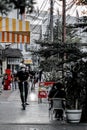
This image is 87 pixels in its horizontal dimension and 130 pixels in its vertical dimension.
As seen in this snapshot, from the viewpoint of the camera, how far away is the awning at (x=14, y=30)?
1762 centimetres

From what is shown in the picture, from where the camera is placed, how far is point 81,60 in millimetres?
13594

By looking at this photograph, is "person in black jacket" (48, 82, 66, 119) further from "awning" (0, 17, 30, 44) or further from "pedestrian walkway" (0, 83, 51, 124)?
"awning" (0, 17, 30, 44)

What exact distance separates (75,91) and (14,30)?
5.46 m

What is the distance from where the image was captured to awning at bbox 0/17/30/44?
17625 millimetres

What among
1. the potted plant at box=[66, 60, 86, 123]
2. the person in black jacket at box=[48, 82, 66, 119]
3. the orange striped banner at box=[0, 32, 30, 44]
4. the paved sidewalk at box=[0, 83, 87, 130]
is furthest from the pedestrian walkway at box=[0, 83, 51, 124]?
the orange striped banner at box=[0, 32, 30, 44]

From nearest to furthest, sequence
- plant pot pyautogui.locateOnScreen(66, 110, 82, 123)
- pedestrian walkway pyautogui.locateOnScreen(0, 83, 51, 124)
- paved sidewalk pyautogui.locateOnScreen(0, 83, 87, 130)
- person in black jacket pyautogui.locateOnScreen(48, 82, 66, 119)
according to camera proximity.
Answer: paved sidewalk pyautogui.locateOnScreen(0, 83, 87, 130), plant pot pyautogui.locateOnScreen(66, 110, 82, 123), pedestrian walkway pyautogui.locateOnScreen(0, 83, 51, 124), person in black jacket pyautogui.locateOnScreen(48, 82, 66, 119)

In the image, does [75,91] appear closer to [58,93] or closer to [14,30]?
[58,93]

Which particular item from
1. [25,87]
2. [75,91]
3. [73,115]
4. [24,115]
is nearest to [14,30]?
[25,87]

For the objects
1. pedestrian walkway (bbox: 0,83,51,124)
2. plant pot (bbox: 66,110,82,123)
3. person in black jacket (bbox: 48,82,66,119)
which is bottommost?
pedestrian walkway (bbox: 0,83,51,124)

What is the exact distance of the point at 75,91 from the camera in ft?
43.7

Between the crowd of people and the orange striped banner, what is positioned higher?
the orange striped banner

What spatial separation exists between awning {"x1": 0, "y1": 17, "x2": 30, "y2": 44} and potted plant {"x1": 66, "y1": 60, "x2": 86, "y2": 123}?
4.23 meters

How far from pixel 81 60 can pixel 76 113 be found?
1619mm

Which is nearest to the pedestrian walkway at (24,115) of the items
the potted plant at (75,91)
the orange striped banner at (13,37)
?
the potted plant at (75,91)
